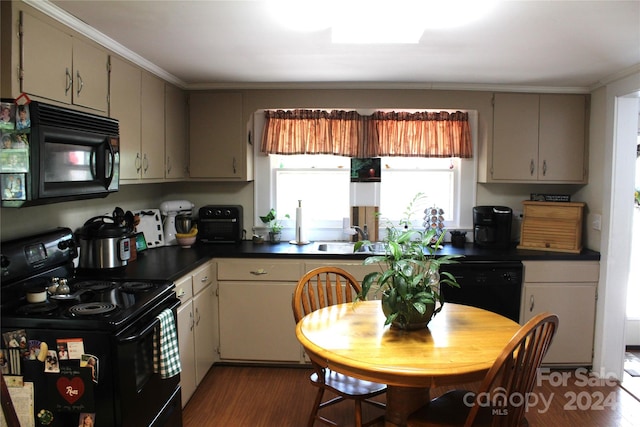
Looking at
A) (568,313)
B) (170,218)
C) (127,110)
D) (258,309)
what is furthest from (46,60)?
(568,313)

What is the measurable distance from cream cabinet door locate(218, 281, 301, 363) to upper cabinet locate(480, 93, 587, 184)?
1.98 metres

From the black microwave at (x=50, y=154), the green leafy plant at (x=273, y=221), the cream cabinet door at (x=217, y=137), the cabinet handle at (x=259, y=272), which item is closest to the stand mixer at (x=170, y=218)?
the cream cabinet door at (x=217, y=137)

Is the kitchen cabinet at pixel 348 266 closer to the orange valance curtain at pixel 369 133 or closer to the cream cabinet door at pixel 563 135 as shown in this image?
the orange valance curtain at pixel 369 133

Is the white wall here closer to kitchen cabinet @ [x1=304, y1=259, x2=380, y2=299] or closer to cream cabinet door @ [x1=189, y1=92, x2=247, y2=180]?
kitchen cabinet @ [x1=304, y1=259, x2=380, y2=299]

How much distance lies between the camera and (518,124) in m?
3.78

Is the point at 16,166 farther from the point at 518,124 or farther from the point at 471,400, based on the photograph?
the point at 518,124

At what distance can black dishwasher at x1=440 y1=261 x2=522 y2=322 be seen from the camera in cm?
343

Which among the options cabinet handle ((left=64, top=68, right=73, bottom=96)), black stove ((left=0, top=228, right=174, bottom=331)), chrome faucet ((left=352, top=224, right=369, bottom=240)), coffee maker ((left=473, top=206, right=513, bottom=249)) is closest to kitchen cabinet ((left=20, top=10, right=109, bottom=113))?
cabinet handle ((left=64, top=68, right=73, bottom=96))

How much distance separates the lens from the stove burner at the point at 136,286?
7.73 ft

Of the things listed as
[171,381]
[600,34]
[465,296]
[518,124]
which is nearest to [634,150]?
[518,124]

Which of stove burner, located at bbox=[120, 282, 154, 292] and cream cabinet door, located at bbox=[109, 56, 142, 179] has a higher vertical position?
cream cabinet door, located at bbox=[109, 56, 142, 179]

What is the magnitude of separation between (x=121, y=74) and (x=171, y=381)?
1.71 metres

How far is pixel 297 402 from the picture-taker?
3.09m

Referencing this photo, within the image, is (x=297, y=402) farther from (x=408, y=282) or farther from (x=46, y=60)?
(x=46, y=60)
